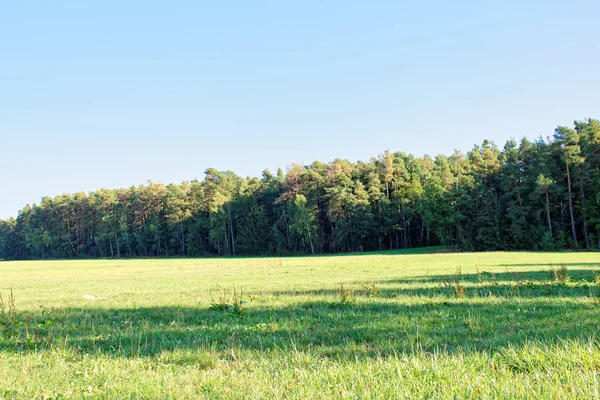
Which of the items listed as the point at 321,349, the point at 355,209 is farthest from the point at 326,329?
the point at 355,209

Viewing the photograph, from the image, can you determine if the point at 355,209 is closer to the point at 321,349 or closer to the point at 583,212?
the point at 583,212

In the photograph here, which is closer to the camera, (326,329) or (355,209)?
(326,329)

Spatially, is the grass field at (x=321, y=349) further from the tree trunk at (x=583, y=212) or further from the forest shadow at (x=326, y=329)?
the tree trunk at (x=583, y=212)

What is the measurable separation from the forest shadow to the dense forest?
5534 centimetres

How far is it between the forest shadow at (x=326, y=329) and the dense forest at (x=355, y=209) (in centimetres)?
5534

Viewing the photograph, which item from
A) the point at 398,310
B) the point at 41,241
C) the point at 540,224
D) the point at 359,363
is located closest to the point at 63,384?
the point at 359,363

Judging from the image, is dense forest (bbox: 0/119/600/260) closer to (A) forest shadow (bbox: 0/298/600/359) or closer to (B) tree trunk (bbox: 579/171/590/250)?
(B) tree trunk (bbox: 579/171/590/250)

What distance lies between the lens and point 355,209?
80.8 metres

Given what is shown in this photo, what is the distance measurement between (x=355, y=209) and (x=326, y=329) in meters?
73.9

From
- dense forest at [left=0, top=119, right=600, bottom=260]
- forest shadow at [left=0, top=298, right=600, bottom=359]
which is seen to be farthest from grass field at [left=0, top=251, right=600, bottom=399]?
dense forest at [left=0, top=119, right=600, bottom=260]

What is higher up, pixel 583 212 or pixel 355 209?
pixel 355 209

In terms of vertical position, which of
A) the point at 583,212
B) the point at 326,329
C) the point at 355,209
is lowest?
the point at 326,329

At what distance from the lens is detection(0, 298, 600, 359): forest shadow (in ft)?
20.3

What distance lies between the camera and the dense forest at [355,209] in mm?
57906
